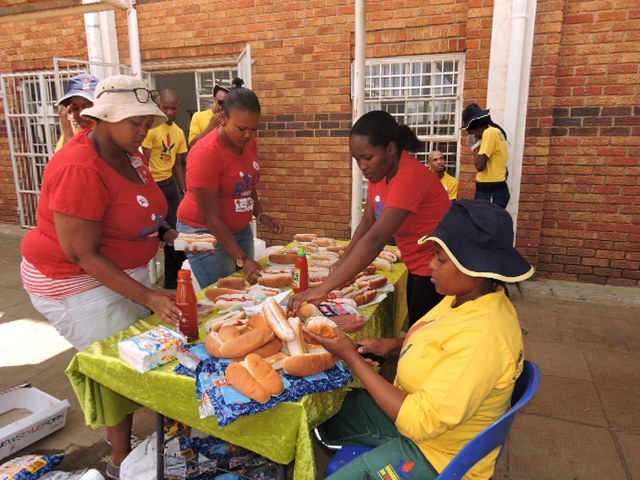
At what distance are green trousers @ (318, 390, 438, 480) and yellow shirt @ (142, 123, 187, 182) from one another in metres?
4.12

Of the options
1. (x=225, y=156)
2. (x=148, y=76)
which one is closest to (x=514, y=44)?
(x=225, y=156)

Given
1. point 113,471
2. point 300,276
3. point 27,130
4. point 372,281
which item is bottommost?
point 113,471

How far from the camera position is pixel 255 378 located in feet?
5.40

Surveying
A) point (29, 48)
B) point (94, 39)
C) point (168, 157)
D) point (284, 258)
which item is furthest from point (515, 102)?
point (29, 48)

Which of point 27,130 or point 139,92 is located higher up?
point 139,92

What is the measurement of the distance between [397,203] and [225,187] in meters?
1.19

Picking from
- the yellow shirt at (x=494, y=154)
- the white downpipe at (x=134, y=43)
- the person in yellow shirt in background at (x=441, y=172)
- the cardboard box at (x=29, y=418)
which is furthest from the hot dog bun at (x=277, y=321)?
the white downpipe at (x=134, y=43)

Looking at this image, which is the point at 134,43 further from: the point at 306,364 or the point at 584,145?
the point at 306,364

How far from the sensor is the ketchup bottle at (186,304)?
196 cm

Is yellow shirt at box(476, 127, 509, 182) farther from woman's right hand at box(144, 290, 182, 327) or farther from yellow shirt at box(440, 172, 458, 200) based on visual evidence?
woman's right hand at box(144, 290, 182, 327)

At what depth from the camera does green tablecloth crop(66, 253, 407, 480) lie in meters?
1.66

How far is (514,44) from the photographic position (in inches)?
200

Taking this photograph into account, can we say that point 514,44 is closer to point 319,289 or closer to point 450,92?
point 450,92

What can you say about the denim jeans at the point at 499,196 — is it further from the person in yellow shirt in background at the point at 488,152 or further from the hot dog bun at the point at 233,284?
the hot dog bun at the point at 233,284
